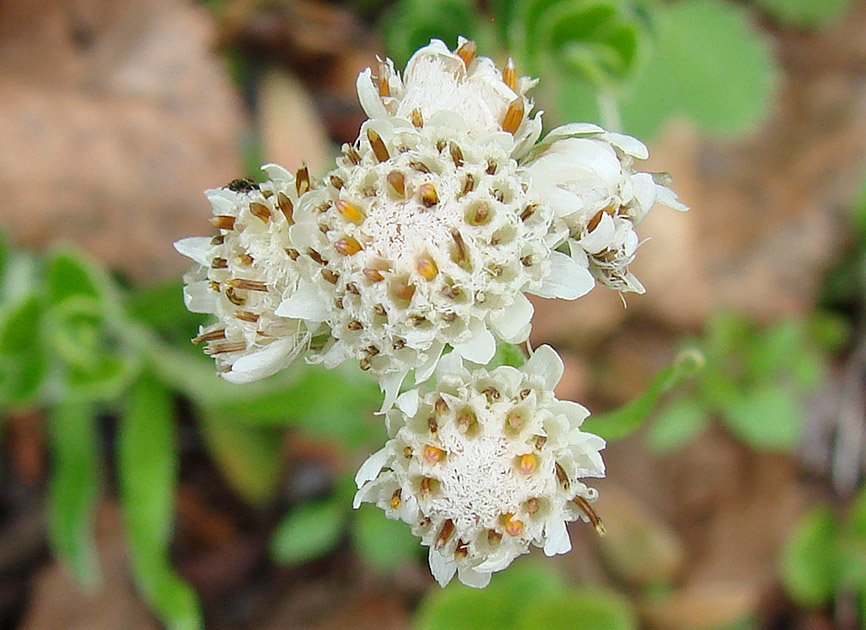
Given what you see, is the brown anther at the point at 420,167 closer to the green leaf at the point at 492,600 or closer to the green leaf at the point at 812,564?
the green leaf at the point at 492,600

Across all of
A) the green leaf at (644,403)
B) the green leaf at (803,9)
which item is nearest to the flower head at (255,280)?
the green leaf at (644,403)

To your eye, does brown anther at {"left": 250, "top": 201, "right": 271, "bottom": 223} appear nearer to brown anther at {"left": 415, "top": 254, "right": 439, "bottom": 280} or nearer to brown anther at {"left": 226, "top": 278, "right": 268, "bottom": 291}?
brown anther at {"left": 226, "top": 278, "right": 268, "bottom": 291}

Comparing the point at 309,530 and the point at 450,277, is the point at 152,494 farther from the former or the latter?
the point at 450,277

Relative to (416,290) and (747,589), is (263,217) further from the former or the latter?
(747,589)

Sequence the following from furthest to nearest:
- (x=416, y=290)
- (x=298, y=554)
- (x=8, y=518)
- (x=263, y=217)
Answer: (x=8, y=518) < (x=298, y=554) < (x=263, y=217) < (x=416, y=290)

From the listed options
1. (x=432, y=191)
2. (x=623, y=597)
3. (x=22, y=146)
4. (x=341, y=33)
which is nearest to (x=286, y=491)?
(x=623, y=597)

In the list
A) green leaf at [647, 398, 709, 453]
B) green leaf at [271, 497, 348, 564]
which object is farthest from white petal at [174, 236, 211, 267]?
green leaf at [647, 398, 709, 453]
